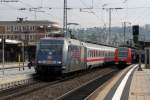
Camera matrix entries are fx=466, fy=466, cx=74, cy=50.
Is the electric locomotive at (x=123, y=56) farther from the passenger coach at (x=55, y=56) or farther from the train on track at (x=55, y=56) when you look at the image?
the passenger coach at (x=55, y=56)

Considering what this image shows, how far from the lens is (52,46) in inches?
1324

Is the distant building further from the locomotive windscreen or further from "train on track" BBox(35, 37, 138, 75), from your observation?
the locomotive windscreen

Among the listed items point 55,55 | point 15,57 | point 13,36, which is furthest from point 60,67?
point 13,36

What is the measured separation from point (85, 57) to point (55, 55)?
10984 millimetres

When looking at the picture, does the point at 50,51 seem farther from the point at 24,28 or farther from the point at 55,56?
the point at 24,28

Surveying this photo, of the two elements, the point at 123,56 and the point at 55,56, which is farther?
the point at 123,56

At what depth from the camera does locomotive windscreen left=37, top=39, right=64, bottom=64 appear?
32938mm

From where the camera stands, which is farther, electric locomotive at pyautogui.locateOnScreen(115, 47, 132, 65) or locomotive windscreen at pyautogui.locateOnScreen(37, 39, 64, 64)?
electric locomotive at pyautogui.locateOnScreen(115, 47, 132, 65)

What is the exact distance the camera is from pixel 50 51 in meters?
33.5

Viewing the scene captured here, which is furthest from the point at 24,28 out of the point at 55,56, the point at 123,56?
the point at 55,56

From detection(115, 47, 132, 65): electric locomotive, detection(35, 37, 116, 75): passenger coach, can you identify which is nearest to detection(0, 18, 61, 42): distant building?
detection(115, 47, 132, 65): electric locomotive

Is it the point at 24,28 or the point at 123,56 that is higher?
the point at 24,28

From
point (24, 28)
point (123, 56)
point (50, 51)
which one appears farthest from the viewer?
point (24, 28)

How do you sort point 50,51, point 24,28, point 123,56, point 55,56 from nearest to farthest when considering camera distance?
point 55,56 → point 50,51 → point 123,56 → point 24,28
